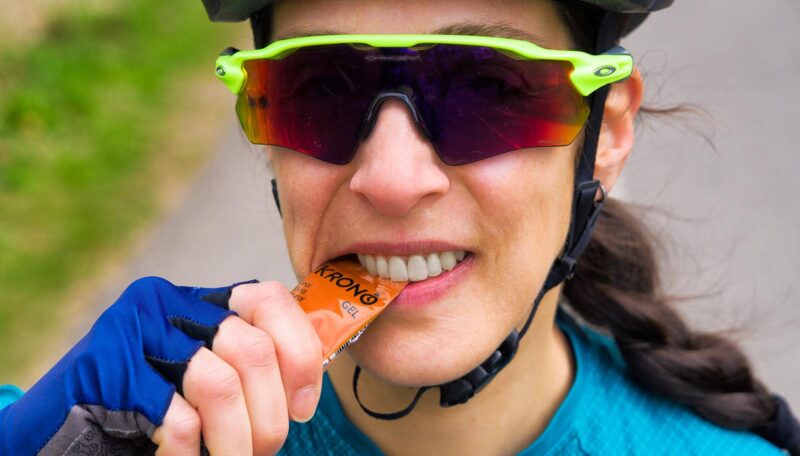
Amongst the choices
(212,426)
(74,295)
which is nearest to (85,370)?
(212,426)

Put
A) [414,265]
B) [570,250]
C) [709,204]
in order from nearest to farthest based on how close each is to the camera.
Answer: [414,265] < [570,250] < [709,204]

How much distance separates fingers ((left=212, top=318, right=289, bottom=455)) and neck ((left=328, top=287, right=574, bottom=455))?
92 centimetres

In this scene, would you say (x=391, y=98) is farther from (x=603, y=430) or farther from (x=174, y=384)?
(x=603, y=430)

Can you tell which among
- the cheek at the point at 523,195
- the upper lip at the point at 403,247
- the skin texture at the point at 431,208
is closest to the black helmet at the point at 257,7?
the skin texture at the point at 431,208

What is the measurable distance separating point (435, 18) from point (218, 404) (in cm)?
103

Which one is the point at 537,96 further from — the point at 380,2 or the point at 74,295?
the point at 74,295

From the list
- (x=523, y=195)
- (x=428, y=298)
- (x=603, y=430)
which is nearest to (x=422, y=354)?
(x=428, y=298)

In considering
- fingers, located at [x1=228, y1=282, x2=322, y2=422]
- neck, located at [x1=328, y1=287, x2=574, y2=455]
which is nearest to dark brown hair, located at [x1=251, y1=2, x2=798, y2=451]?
neck, located at [x1=328, y1=287, x2=574, y2=455]

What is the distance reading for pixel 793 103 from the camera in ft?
24.6

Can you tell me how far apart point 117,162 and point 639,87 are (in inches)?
191

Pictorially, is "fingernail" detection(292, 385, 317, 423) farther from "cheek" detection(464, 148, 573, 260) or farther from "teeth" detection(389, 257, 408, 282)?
"cheek" detection(464, 148, 573, 260)

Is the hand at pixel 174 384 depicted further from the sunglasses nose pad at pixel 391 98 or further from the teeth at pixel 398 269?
the sunglasses nose pad at pixel 391 98

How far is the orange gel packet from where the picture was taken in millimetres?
2086

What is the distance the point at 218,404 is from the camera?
173 cm
